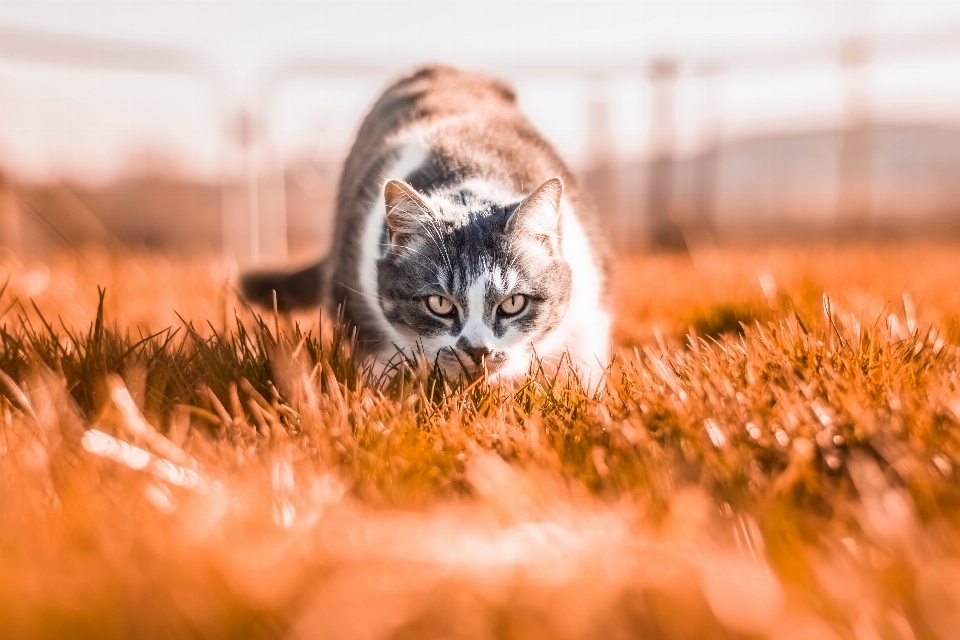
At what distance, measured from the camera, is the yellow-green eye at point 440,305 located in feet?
7.05

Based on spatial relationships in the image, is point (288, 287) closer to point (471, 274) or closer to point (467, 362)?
point (471, 274)

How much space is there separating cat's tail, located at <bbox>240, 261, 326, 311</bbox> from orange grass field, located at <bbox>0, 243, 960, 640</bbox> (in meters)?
1.20

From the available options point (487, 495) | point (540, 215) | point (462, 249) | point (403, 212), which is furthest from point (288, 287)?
point (487, 495)

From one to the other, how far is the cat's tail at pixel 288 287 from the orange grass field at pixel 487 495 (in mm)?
1202

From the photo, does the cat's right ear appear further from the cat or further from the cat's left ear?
the cat's left ear

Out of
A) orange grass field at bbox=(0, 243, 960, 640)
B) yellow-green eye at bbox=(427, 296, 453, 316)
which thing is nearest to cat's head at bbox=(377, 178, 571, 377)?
yellow-green eye at bbox=(427, 296, 453, 316)

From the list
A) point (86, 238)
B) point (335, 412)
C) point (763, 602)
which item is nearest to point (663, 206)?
point (86, 238)

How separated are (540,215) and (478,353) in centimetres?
53

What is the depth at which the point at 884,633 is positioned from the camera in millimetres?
792

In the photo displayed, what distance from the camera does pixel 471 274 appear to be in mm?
2100


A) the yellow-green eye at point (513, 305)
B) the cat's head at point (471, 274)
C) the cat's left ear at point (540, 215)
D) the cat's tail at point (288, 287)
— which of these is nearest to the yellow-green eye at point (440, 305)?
the cat's head at point (471, 274)

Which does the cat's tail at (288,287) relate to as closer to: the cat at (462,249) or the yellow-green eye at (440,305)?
the cat at (462,249)

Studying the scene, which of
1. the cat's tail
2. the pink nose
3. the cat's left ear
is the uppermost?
the cat's left ear

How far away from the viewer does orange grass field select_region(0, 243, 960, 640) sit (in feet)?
2.66
